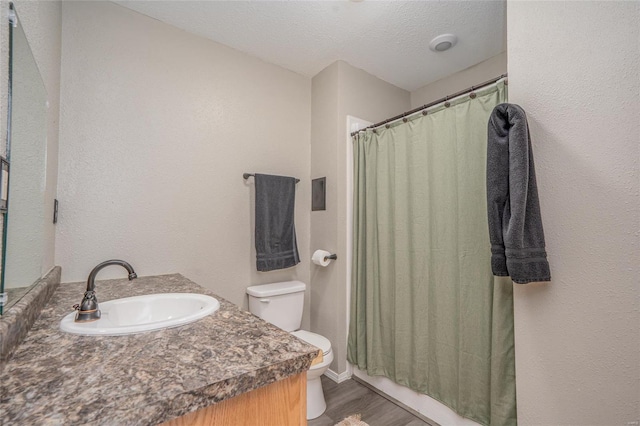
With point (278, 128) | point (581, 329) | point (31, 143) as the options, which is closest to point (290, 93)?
point (278, 128)

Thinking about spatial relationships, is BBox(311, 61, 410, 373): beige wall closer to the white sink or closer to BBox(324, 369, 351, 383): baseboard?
BBox(324, 369, 351, 383): baseboard

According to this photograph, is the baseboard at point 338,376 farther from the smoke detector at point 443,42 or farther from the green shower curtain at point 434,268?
the smoke detector at point 443,42

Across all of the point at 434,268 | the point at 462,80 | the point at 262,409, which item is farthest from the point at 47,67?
the point at 462,80

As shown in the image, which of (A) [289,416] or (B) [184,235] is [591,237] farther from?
(B) [184,235]

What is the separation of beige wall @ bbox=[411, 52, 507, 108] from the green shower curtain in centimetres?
96

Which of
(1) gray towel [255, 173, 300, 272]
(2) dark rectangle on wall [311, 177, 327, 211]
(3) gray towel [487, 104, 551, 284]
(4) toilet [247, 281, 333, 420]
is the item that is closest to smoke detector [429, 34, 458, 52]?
(3) gray towel [487, 104, 551, 284]

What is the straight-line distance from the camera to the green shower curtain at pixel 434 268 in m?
1.39

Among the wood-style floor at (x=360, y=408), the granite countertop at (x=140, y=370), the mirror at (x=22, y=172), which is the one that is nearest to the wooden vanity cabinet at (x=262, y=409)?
the granite countertop at (x=140, y=370)

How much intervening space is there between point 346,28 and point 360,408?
8.00 feet

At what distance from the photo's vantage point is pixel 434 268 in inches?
64.4

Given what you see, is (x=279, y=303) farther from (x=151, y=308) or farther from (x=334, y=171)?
(x=334, y=171)

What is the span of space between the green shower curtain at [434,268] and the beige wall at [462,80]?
3.13ft

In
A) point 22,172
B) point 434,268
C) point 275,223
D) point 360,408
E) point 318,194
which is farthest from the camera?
point 318,194

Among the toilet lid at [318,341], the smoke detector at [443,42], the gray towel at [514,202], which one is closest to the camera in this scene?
the gray towel at [514,202]
